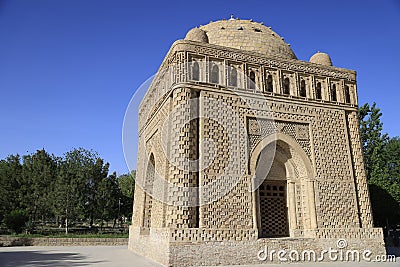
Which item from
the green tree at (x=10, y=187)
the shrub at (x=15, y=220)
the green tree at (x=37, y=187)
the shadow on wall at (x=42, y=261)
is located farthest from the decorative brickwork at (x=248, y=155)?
the green tree at (x=10, y=187)

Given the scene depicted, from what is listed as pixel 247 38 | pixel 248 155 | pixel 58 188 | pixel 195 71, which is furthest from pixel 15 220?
pixel 247 38

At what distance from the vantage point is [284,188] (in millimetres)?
11680

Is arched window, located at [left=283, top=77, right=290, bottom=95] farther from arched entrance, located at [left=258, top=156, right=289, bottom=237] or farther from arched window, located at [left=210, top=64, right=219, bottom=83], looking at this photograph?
arched window, located at [left=210, top=64, right=219, bottom=83]

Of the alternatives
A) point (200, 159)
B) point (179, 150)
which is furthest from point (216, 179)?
point (179, 150)

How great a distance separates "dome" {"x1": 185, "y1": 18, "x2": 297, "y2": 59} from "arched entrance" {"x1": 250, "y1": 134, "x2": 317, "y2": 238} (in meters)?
3.55

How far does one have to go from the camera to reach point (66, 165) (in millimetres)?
23188

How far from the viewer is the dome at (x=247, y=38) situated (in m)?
12.6

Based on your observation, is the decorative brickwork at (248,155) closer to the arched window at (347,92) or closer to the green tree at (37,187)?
the arched window at (347,92)

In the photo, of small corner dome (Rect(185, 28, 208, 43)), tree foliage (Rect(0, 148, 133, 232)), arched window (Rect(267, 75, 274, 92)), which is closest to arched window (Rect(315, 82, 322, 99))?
arched window (Rect(267, 75, 274, 92))

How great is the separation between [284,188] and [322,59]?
5.46 meters

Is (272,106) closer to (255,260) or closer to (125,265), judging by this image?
(255,260)

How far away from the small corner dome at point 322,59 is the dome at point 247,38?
35.4 inches

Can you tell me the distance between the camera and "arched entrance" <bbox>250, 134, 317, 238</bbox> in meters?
10.7

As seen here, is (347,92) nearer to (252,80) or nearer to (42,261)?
(252,80)
